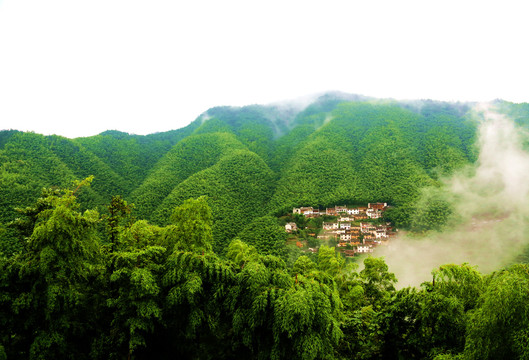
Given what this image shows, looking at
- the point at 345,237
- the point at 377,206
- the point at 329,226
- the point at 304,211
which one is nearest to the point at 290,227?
the point at 304,211

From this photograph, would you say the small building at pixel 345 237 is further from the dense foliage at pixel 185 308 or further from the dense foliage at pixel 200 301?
the dense foliage at pixel 185 308

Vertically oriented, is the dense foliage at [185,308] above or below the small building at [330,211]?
above

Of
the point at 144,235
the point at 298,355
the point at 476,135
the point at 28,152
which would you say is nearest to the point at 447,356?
the point at 298,355

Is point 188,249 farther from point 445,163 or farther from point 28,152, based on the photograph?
point 445,163

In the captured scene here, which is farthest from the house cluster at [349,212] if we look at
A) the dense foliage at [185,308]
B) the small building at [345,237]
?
the dense foliage at [185,308]

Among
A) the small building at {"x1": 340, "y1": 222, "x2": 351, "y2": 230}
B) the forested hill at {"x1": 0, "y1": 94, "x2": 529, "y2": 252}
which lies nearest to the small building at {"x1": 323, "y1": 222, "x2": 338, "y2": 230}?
the small building at {"x1": 340, "y1": 222, "x2": 351, "y2": 230}

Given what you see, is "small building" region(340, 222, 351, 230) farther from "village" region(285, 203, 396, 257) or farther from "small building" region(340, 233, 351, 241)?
"small building" region(340, 233, 351, 241)

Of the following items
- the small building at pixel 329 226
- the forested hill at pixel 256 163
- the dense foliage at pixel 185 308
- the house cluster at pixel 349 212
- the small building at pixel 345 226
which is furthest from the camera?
the house cluster at pixel 349 212
